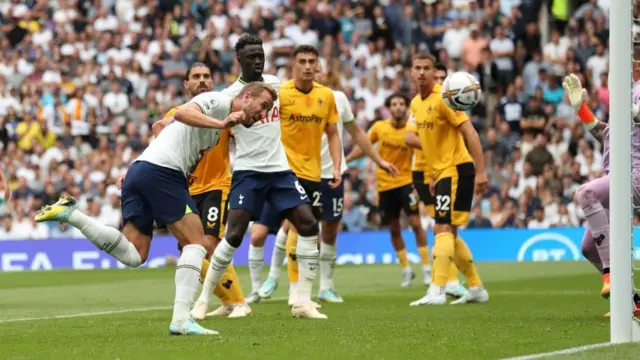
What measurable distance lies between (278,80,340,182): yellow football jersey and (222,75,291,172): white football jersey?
142 cm

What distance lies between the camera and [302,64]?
44.5ft

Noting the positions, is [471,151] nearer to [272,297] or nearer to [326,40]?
[272,297]

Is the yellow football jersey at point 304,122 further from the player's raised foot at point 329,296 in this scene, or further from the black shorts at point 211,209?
the player's raised foot at point 329,296

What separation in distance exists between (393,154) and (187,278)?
9.46m

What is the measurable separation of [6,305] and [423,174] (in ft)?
19.9

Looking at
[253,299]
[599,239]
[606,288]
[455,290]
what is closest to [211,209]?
[253,299]

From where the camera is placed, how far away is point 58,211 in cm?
976

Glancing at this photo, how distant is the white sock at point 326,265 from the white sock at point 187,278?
4.93 m

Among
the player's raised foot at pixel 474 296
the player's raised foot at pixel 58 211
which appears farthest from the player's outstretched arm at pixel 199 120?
the player's raised foot at pixel 474 296

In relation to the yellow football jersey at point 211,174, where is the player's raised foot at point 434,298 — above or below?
below

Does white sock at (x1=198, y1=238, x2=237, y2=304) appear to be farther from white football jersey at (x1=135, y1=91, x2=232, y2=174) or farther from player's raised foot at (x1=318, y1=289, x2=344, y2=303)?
player's raised foot at (x1=318, y1=289, x2=344, y2=303)

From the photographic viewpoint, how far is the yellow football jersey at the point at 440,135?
44.8ft

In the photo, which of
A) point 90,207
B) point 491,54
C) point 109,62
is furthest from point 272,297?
point 109,62

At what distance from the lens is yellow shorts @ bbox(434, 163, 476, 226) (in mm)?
13508
